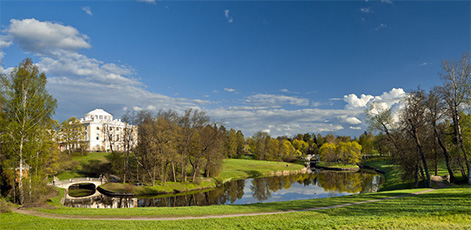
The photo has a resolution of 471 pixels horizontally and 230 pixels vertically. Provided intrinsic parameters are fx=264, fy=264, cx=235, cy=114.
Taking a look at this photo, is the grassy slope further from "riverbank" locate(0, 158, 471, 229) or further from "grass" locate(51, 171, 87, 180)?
"grass" locate(51, 171, 87, 180)

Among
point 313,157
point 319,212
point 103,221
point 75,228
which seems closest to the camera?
point 75,228

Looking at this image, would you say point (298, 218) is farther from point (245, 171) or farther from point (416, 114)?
point (245, 171)

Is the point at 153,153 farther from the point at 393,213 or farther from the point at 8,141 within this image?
the point at 393,213

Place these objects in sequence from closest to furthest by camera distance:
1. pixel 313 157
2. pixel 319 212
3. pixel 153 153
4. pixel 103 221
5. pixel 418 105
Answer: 1. pixel 103 221
2. pixel 319 212
3. pixel 418 105
4. pixel 153 153
5. pixel 313 157

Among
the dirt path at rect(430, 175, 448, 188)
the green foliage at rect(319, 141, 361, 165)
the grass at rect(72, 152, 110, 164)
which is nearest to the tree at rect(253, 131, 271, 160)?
the green foliage at rect(319, 141, 361, 165)

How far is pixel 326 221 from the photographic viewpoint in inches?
552

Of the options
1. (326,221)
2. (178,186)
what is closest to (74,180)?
(178,186)

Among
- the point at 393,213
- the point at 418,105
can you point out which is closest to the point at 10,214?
the point at 393,213

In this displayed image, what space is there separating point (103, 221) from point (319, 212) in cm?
1303

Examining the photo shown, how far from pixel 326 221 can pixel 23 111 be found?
2595 cm

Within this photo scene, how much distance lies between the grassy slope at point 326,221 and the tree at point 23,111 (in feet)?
26.4

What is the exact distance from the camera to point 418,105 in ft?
104

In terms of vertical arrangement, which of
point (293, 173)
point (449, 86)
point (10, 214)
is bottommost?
point (293, 173)

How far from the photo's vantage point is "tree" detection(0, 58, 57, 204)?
2298 cm
